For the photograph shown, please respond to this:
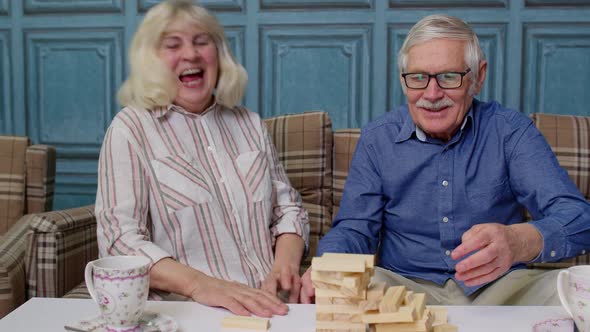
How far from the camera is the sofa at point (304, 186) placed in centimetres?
187

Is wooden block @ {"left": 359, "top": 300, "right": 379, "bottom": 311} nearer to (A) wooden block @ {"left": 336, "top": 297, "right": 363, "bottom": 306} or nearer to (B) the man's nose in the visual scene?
(A) wooden block @ {"left": 336, "top": 297, "right": 363, "bottom": 306}

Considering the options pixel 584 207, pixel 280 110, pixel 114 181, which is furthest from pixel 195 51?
pixel 280 110

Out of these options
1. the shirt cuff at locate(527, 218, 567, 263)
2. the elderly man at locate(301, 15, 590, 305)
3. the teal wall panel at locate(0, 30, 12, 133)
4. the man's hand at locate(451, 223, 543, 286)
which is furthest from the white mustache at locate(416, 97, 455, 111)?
the teal wall panel at locate(0, 30, 12, 133)

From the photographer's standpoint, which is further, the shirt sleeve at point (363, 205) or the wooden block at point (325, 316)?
the shirt sleeve at point (363, 205)

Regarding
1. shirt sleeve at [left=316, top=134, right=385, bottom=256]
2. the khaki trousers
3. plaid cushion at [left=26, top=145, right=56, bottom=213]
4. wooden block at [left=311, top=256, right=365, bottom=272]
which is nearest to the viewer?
wooden block at [left=311, top=256, right=365, bottom=272]

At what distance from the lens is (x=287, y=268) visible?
5.47 feet

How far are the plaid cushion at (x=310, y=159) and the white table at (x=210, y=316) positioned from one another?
1.12 metres

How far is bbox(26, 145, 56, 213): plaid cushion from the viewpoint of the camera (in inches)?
96.9

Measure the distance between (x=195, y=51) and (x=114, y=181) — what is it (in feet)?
1.41

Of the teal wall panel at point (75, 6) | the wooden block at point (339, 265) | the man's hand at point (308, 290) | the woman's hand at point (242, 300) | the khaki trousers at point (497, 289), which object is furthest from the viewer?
the teal wall panel at point (75, 6)

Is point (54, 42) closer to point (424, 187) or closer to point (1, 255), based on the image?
point (1, 255)

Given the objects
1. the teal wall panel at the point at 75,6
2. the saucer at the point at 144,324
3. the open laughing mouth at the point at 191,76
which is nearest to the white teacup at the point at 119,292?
the saucer at the point at 144,324

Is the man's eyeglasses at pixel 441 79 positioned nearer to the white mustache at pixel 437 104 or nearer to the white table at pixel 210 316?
the white mustache at pixel 437 104

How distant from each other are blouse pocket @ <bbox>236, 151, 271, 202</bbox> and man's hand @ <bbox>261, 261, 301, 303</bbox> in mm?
208
